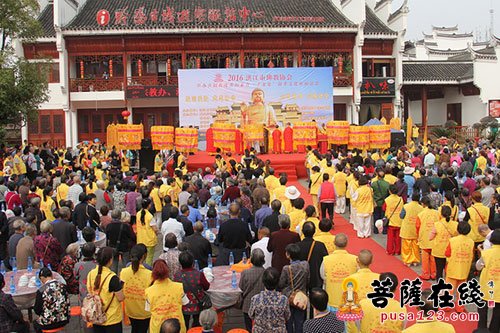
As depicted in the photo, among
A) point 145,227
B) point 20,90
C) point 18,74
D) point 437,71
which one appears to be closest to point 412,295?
point 145,227

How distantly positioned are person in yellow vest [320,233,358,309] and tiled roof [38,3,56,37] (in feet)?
78.1

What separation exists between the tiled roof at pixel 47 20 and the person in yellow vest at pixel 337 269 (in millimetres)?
23794

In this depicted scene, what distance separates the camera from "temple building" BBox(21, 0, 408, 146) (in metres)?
25.9

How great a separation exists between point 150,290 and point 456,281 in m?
4.05

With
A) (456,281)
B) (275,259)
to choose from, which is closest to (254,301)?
(275,259)

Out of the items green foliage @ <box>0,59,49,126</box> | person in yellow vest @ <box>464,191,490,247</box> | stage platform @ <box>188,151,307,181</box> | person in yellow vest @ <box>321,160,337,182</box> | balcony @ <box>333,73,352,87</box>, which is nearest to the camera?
person in yellow vest @ <box>464,191,490,247</box>

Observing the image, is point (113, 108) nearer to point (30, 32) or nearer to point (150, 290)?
point (30, 32)

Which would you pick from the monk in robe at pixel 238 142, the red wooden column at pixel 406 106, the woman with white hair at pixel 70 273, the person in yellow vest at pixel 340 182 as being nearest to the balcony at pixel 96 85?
the monk in robe at pixel 238 142

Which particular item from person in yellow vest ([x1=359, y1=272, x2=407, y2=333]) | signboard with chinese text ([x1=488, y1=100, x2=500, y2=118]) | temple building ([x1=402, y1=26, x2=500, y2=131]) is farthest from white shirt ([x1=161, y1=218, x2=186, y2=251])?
signboard with chinese text ([x1=488, y1=100, x2=500, y2=118])

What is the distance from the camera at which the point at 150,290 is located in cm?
534

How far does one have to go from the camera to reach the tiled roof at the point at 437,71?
96.9 feet

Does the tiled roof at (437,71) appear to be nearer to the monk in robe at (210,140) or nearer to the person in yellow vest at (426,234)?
the monk in robe at (210,140)

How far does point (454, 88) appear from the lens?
31.2 metres

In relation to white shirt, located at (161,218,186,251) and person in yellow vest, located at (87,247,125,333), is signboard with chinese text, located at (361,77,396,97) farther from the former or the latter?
person in yellow vest, located at (87,247,125,333)
